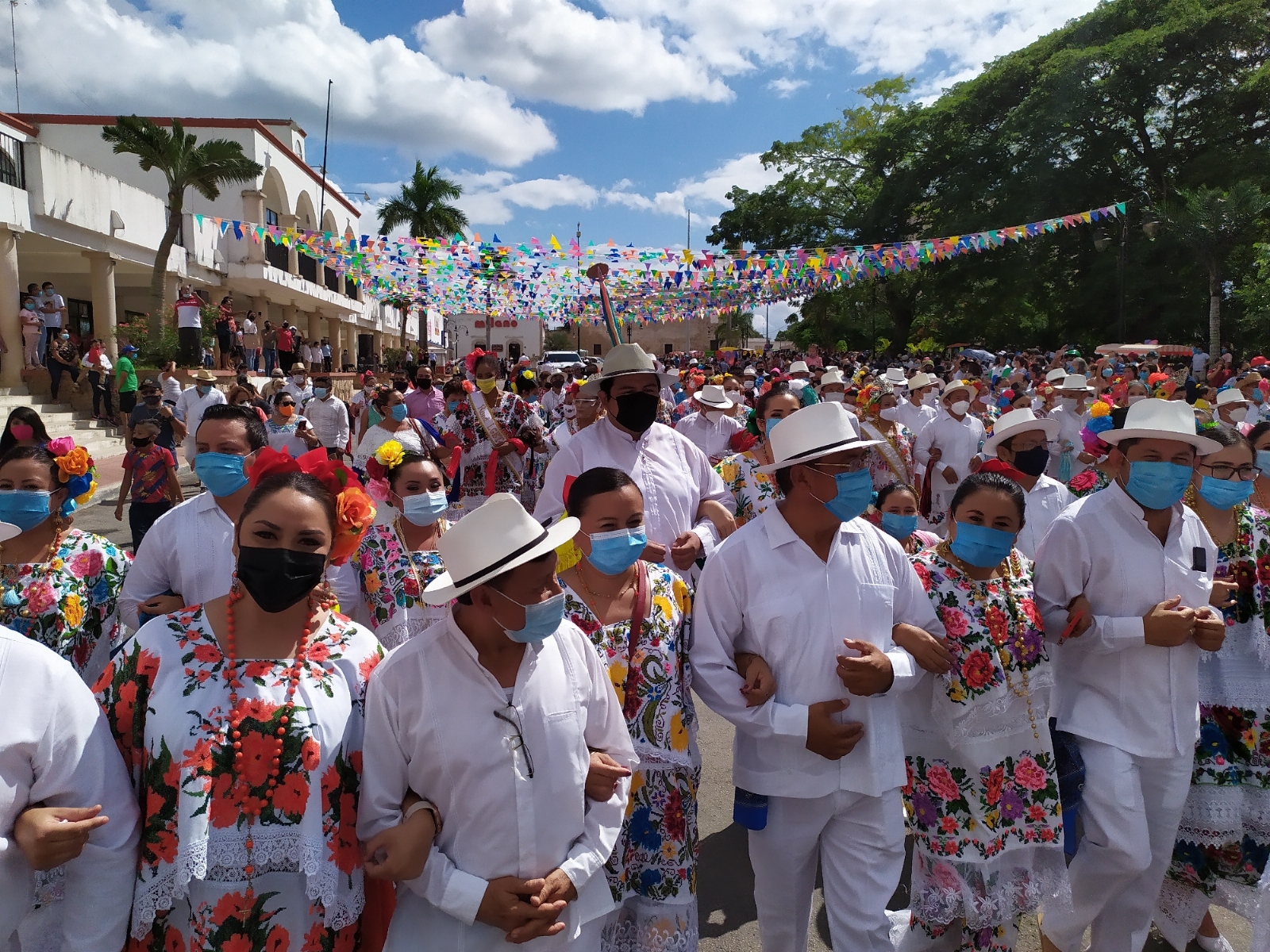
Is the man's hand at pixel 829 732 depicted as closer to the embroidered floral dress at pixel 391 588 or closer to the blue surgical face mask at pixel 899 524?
the embroidered floral dress at pixel 391 588

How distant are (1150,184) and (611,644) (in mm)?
41334

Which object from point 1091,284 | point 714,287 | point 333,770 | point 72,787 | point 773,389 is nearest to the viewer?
point 72,787

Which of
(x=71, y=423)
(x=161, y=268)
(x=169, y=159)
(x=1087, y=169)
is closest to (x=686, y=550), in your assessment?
(x=71, y=423)

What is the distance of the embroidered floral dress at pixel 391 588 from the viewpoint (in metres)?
3.82

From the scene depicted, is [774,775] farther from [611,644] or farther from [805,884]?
[611,644]

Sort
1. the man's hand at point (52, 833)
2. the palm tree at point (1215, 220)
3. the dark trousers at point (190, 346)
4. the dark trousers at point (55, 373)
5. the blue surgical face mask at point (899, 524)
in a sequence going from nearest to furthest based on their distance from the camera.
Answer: the man's hand at point (52, 833), the blue surgical face mask at point (899, 524), the dark trousers at point (55, 373), the dark trousers at point (190, 346), the palm tree at point (1215, 220)

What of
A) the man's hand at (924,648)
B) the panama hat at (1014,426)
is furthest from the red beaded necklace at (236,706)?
the panama hat at (1014,426)

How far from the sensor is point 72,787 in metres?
1.90

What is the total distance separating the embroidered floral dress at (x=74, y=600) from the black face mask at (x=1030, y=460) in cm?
447

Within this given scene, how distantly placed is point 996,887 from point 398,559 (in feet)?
8.86

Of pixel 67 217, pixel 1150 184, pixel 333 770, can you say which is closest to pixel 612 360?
pixel 333 770

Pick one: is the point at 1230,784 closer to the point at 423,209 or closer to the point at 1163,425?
the point at 1163,425

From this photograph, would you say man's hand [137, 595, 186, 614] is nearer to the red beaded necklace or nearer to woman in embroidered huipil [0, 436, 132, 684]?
woman in embroidered huipil [0, 436, 132, 684]

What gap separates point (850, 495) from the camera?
2867mm
